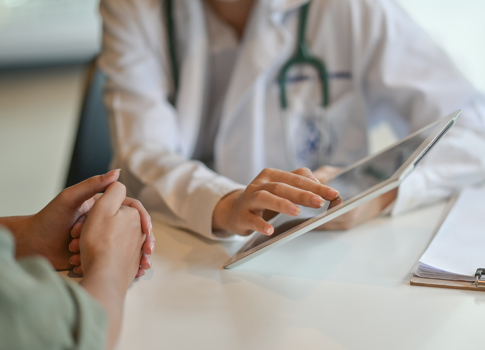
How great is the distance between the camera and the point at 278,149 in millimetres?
945

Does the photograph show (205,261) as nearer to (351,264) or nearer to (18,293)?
(351,264)

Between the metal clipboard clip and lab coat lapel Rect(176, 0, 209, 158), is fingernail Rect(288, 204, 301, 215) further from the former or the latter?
lab coat lapel Rect(176, 0, 209, 158)

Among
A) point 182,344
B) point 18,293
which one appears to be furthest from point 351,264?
point 18,293

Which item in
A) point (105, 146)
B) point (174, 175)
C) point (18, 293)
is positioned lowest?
point (105, 146)

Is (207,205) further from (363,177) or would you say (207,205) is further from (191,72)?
(191,72)

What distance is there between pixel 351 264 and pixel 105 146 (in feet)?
2.23

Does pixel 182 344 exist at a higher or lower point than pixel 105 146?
higher

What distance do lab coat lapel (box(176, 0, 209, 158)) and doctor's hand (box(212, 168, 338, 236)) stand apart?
39 cm

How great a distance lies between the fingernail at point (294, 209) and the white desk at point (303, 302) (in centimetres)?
→ 7

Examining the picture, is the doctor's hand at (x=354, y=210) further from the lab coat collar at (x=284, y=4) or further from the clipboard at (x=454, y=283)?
the lab coat collar at (x=284, y=4)

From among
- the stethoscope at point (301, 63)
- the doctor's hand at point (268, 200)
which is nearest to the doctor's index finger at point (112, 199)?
the doctor's hand at point (268, 200)

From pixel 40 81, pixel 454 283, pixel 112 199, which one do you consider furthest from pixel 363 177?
pixel 40 81

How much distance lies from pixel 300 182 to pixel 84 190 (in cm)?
22

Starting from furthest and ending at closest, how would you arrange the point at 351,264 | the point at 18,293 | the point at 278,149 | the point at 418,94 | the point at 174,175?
the point at 278,149 < the point at 418,94 < the point at 174,175 < the point at 351,264 < the point at 18,293
